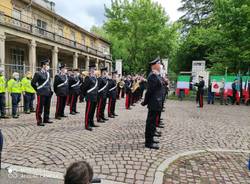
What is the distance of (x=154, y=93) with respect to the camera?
6.16 m

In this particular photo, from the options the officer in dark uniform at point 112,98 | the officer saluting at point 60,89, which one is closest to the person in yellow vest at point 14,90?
the officer saluting at point 60,89

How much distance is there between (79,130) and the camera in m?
7.50

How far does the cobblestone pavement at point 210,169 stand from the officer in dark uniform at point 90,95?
3.32 m

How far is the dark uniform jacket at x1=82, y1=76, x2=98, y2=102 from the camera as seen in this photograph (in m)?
7.88

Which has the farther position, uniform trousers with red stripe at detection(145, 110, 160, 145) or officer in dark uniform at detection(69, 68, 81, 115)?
officer in dark uniform at detection(69, 68, 81, 115)

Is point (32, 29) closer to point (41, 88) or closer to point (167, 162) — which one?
point (41, 88)

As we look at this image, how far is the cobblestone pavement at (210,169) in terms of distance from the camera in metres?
4.41

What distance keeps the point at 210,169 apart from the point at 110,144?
7.39ft

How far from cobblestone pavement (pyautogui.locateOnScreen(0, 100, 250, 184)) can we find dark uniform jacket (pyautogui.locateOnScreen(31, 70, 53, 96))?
1.04m

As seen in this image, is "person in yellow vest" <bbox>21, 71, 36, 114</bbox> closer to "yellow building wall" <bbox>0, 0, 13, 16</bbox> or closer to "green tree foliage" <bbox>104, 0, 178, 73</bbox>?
"yellow building wall" <bbox>0, 0, 13, 16</bbox>

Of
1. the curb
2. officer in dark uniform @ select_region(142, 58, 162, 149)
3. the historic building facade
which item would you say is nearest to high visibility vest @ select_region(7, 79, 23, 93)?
officer in dark uniform @ select_region(142, 58, 162, 149)

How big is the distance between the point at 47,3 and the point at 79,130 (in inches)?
1380

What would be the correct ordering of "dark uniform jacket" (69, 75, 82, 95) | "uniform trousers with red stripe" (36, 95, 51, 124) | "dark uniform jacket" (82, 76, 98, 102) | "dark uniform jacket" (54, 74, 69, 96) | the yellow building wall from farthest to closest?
the yellow building wall → "dark uniform jacket" (69, 75, 82, 95) → "dark uniform jacket" (54, 74, 69, 96) → "uniform trousers with red stripe" (36, 95, 51, 124) → "dark uniform jacket" (82, 76, 98, 102)

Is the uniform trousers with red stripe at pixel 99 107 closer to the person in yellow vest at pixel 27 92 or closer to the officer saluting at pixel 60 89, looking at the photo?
the officer saluting at pixel 60 89
